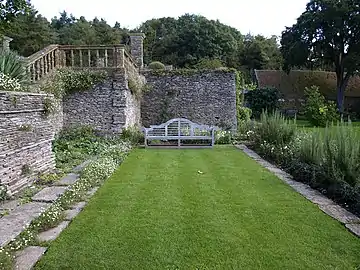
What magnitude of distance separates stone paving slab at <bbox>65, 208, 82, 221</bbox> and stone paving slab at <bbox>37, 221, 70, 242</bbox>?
0.71 ft

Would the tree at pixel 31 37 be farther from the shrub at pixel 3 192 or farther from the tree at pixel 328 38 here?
the shrub at pixel 3 192

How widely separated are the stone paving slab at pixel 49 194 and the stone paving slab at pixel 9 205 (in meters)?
0.26

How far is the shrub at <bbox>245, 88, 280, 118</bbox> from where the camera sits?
26.4 meters

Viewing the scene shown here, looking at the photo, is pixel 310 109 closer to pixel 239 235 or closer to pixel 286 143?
pixel 286 143

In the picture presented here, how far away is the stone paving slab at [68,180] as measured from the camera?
19.7 feet

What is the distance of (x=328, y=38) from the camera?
2741 centimetres

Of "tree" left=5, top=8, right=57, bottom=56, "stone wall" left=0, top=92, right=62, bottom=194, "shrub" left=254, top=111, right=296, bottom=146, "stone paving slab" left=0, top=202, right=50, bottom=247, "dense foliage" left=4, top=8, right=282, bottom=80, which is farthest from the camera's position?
"dense foliage" left=4, top=8, right=282, bottom=80

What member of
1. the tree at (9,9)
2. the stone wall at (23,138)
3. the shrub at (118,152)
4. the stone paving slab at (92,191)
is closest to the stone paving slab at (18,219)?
the stone wall at (23,138)

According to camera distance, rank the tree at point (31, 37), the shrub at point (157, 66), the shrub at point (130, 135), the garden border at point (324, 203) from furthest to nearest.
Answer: the tree at point (31, 37)
the shrub at point (157, 66)
the shrub at point (130, 135)
the garden border at point (324, 203)

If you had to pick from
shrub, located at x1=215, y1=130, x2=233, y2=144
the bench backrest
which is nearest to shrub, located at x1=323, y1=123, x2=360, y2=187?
the bench backrest

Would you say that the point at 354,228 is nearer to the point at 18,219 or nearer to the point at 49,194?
the point at 18,219

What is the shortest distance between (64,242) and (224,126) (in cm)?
1284

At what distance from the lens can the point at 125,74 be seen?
1176 cm

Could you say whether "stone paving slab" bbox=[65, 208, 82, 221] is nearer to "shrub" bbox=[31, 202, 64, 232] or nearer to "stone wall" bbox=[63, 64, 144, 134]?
"shrub" bbox=[31, 202, 64, 232]
